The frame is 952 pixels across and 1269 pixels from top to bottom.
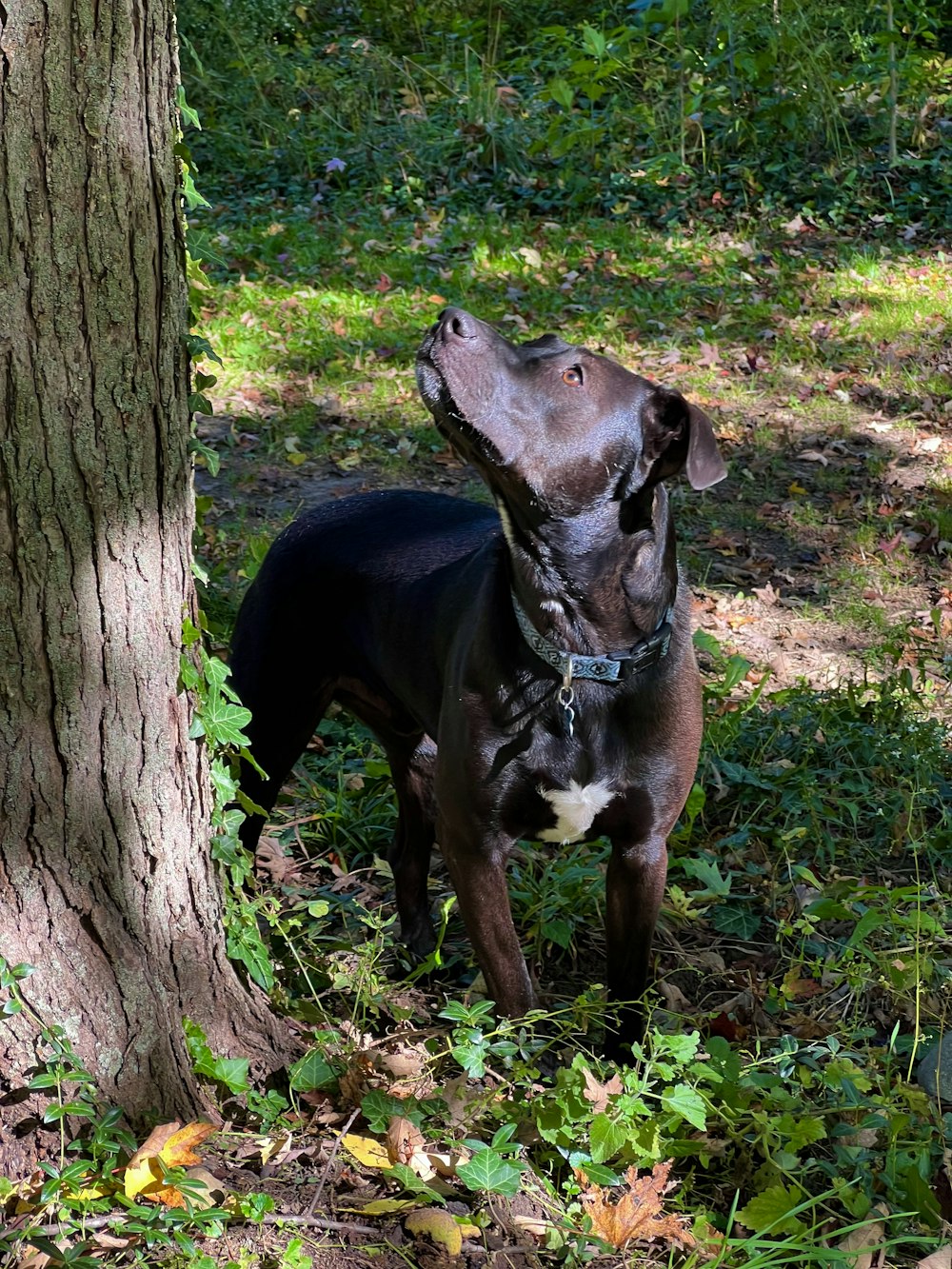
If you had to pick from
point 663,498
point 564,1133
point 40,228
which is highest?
point 40,228

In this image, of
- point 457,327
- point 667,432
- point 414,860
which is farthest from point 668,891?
point 457,327

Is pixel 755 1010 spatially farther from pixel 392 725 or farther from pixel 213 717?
pixel 213 717

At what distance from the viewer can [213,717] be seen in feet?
8.94

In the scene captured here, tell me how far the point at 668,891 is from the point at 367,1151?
61.3 inches

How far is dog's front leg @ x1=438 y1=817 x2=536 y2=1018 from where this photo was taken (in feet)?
10.5

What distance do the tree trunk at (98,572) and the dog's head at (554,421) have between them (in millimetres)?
746

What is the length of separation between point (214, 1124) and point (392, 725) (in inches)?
64.8

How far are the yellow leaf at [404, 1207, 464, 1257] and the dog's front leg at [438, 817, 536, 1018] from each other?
0.71 m

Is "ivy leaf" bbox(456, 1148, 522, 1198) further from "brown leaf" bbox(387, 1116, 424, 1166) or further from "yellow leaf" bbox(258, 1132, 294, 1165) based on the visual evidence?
"yellow leaf" bbox(258, 1132, 294, 1165)

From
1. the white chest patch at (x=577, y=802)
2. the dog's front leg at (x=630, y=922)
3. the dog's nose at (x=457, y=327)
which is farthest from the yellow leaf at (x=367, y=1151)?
the dog's nose at (x=457, y=327)

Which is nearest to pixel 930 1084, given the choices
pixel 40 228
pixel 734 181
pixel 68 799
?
pixel 68 799

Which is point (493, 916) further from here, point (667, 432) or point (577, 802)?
point (667, 432)

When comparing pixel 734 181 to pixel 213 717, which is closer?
pixel 213 717

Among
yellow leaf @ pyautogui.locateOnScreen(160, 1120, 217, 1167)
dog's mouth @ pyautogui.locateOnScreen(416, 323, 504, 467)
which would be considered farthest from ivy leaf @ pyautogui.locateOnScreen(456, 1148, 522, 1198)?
dog's mouth @ pyautogui.locateOnScreen(416, 323, 504, 467)
